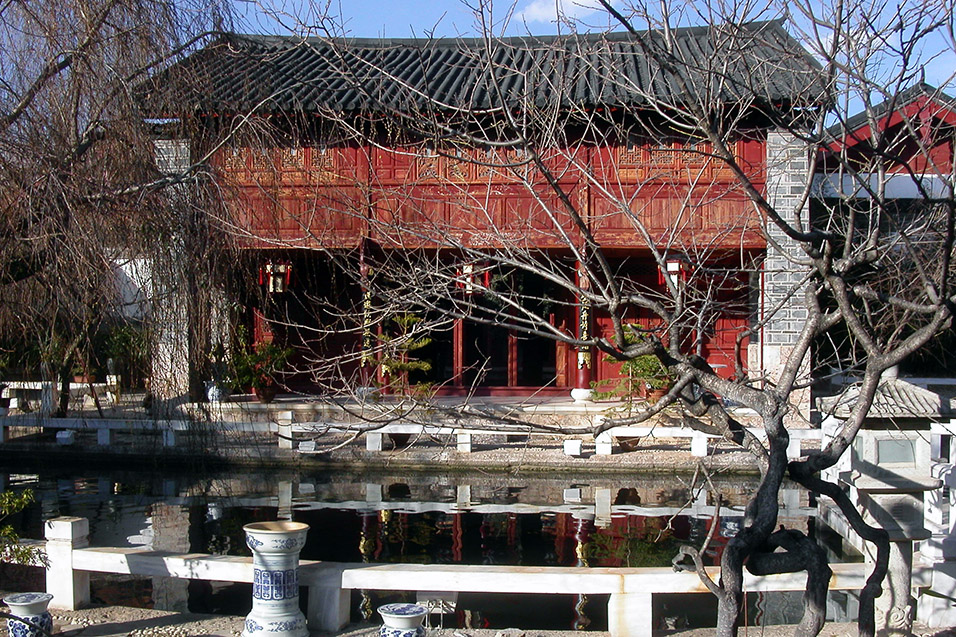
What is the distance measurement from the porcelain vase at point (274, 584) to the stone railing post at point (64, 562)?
1304mm

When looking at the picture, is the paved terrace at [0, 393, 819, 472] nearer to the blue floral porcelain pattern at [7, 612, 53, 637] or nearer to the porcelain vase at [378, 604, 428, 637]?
the blue floral porcelain pattern at [7, 612, 53, 637]

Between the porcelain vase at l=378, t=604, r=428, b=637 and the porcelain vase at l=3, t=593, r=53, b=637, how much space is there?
5.67 ft

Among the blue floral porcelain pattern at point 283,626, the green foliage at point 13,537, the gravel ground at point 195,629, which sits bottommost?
the gravel ground at point 195,629

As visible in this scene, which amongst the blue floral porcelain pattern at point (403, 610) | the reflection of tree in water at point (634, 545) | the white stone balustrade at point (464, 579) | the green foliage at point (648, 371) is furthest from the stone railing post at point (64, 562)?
the green foliage at point (648, 371)

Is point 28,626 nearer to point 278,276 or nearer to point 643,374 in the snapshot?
point 643,374

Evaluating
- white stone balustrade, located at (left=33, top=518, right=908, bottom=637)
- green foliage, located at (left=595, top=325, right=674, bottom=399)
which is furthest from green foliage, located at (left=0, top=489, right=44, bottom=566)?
green foliage, located at (left=595, top=325, right=674, bottom=399)

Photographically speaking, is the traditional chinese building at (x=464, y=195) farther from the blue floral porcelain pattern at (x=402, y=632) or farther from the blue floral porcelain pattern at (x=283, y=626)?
the blue floral porcelain pattern at (x=402, y=632)

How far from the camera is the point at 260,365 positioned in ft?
45.8

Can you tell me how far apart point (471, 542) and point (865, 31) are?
6210 mm

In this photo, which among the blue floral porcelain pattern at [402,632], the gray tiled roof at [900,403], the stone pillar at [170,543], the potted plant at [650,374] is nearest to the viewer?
the blue floral porcelain pattern at [402,632]

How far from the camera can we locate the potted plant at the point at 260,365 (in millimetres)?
13820

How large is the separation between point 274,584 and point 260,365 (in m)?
9.31

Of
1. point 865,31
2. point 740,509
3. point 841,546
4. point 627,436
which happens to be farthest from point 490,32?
Result: point 627,436

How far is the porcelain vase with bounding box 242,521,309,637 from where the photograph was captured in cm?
491
